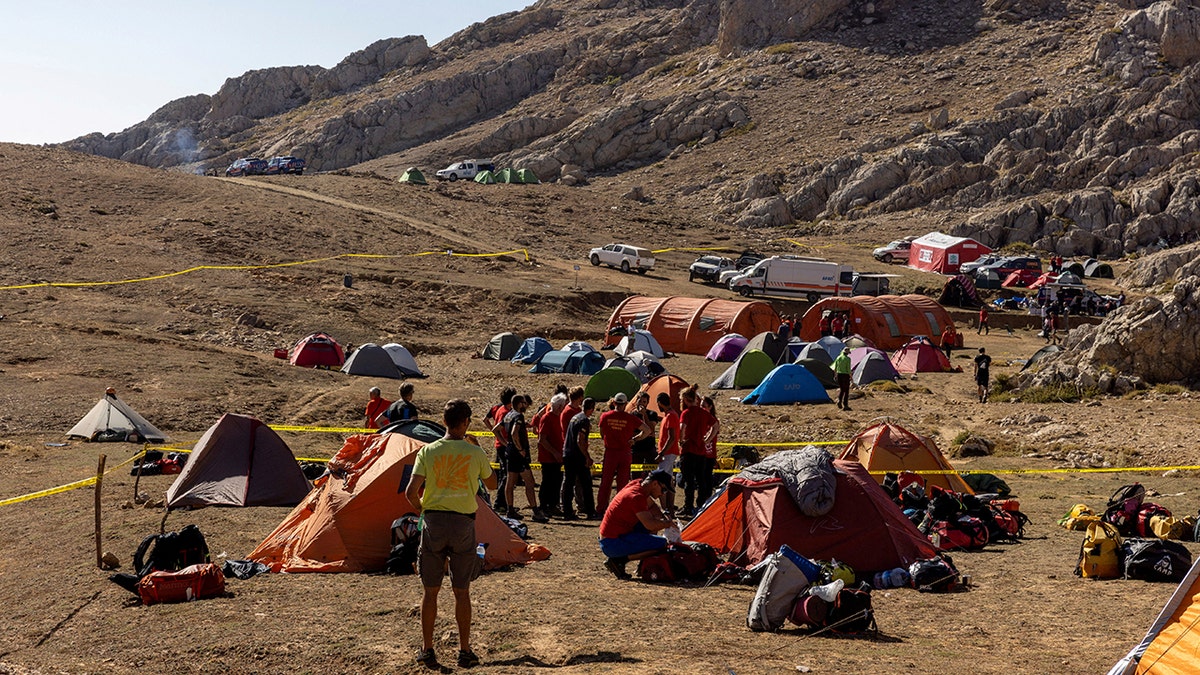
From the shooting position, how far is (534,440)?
63.7 feet

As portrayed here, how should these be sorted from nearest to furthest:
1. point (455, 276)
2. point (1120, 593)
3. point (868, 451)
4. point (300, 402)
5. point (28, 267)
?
point (1120, 593), point (868, 451), point (300, 402), point (28, 267), point (455, 276)

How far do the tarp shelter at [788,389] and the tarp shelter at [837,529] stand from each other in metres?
13.7

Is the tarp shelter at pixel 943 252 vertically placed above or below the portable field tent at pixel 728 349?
above

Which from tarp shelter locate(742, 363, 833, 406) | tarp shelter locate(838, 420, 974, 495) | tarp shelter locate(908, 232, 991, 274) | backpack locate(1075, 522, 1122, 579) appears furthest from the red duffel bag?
tarp shelter locate(908, 232, 991, 274)

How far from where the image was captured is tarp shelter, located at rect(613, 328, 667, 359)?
31.2 meters

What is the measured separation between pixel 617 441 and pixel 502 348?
1795cm

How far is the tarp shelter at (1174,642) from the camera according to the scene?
6.55m

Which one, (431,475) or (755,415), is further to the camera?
(755,415)

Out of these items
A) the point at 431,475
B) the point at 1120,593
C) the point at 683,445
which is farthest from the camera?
the point at 683,445

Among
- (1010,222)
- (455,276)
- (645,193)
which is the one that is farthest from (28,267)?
(1010,222)

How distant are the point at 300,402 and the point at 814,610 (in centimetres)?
1655

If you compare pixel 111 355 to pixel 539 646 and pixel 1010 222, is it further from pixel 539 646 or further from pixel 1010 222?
pixel 1010 222

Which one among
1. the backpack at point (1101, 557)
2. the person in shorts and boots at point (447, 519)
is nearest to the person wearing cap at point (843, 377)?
the backpack at point (1101, 557)

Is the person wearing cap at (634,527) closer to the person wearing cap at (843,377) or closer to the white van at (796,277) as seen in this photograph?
the person wearing cap at (843,377)
